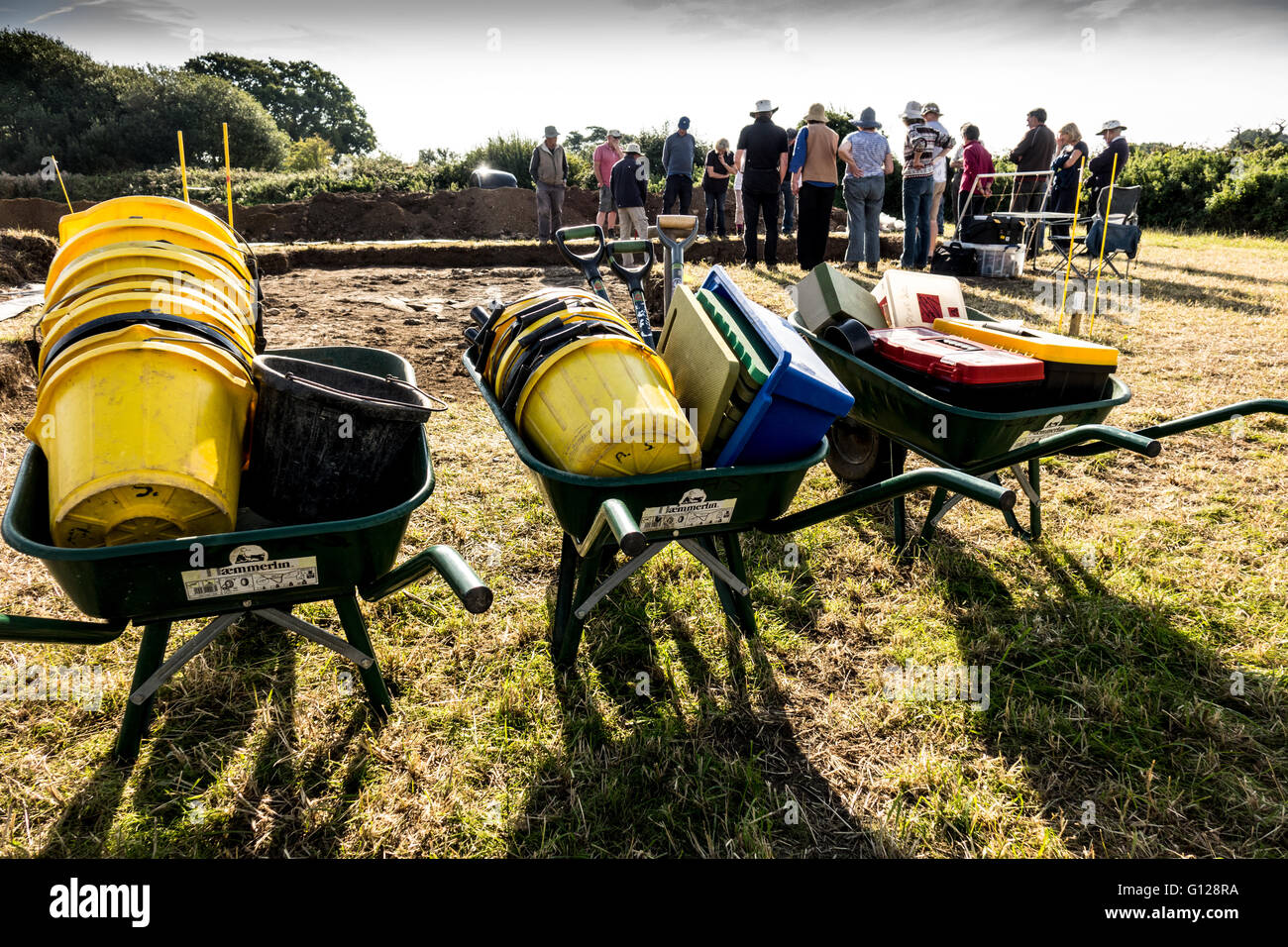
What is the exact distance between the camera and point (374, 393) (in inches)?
89.4

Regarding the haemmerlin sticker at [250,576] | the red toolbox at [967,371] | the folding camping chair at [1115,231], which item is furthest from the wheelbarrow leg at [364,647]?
the folding camping chair at [1115,231]

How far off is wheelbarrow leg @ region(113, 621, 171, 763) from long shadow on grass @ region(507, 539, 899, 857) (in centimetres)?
105

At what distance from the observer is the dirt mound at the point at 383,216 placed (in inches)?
548

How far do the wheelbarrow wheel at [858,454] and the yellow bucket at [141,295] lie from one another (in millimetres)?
2611

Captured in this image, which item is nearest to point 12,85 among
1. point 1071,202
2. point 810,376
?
point 1071,202

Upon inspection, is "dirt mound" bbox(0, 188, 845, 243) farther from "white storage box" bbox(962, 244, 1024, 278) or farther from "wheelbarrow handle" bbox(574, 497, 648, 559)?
"wheelbarrow handle" bbox(574, 497, 648, 559)

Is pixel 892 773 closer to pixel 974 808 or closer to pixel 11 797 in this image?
pixel 974 808

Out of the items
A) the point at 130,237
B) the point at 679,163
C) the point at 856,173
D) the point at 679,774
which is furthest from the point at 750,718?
the point at 679,163

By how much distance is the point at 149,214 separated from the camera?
91.5 inches

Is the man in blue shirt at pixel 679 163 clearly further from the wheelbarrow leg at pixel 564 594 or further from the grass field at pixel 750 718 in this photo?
the wheelbarrow leg at pixel 564 594

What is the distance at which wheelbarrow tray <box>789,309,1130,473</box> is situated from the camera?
2445mm

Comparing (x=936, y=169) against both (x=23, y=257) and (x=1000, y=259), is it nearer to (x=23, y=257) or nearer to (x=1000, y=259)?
(x=1000, y=259)

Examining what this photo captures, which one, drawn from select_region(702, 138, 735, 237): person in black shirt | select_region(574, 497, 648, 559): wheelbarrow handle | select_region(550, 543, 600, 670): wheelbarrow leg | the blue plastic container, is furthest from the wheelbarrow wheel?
select_region(702, 138, 735, 237): person in black shirt

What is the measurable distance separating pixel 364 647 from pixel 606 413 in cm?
98
